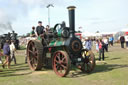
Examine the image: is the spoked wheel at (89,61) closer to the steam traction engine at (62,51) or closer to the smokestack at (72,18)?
the steam traction engine at (62,51)

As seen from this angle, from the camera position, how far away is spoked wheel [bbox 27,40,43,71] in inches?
308

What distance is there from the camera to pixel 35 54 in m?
8.30

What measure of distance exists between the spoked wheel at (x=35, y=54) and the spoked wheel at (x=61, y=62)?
0.93 metres

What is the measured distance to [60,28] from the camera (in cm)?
748

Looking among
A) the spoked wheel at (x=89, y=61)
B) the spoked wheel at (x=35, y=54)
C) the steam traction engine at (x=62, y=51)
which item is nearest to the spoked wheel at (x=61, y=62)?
the steam traction engine at (x=62, y=51)

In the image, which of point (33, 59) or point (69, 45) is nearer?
point (69, 45)

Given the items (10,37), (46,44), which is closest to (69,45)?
(46,44)

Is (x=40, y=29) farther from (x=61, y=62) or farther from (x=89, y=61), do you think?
(x=89, y=61)

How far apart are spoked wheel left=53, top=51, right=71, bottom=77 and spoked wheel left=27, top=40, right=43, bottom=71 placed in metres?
0.93

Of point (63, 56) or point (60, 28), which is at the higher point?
point (60, 28)

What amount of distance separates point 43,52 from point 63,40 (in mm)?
1211

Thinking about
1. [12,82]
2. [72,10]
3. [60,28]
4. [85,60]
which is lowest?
[12,82]

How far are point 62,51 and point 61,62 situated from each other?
0.41m

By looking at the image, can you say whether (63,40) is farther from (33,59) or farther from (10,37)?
(10,37)
